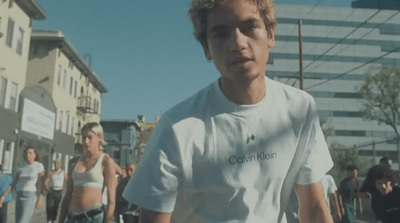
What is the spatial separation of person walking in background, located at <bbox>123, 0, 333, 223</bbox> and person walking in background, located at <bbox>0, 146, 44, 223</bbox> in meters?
7.56

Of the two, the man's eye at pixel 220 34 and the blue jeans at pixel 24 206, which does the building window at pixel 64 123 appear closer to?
the blue jeans at pixel 24 206

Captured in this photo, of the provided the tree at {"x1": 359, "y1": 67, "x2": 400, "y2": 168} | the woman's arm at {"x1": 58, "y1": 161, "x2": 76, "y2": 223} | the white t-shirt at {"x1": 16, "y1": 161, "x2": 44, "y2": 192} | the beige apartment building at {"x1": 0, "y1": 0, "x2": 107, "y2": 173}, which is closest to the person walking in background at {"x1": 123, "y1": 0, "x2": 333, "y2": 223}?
the woman's arm at {"x1": 58, "y1": 161, "x2": 76, "y2": 223}

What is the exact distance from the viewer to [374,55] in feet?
284

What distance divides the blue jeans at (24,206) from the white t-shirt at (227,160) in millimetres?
7466

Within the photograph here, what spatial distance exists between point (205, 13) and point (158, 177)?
0.61m

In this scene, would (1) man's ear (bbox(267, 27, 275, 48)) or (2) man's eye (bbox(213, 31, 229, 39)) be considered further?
(1) man's ear (bbox(267, 27, 275, 48))

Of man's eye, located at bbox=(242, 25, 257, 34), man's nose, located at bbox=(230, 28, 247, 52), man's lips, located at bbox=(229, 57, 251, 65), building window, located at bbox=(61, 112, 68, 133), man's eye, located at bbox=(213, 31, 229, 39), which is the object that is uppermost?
building window, located at bbox=(61, 112, 68, 133)

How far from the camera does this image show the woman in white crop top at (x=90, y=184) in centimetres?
507

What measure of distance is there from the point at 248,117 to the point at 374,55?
306 feet

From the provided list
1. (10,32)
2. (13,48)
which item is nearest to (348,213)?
(10,32)

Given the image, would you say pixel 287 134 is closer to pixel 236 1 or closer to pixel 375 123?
pixel 236 1

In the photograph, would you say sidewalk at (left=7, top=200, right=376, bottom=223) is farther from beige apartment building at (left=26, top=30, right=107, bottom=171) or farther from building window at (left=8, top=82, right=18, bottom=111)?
beige apartment building at (left=26, top=30, right=107, bottom=171)

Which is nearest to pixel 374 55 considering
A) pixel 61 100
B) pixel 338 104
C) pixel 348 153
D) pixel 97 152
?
pixel 338 104

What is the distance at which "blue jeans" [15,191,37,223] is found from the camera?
25.9ft
